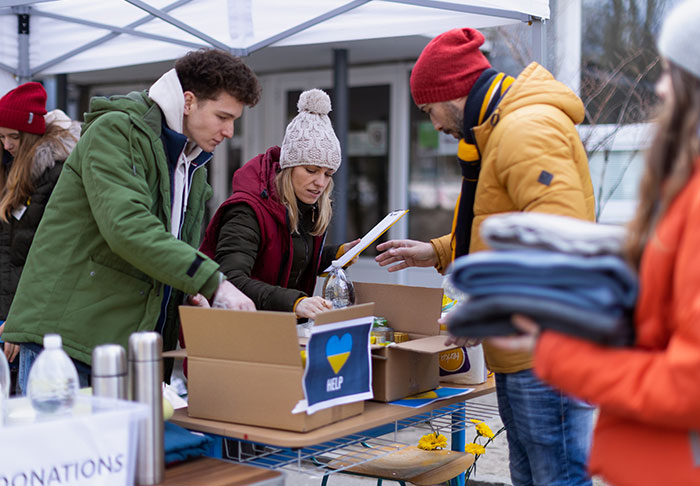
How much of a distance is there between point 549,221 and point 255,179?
1675mm

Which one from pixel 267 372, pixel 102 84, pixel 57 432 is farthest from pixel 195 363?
pixel 102 84

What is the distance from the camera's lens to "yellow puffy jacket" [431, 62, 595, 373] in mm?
1886

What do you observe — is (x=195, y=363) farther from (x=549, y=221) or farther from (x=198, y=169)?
(x=549, y=221)

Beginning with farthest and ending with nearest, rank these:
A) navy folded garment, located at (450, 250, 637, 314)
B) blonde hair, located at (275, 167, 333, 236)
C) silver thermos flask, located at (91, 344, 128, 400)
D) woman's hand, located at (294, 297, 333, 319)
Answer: blonde hair, located at (275, 167, 333, 236)
woman's hand, located at (294, 297, 333, 319)
silver thermos flask, located at (91, 344, 128, 400)
navy folded garment, located at (450, 250, 637, 314)

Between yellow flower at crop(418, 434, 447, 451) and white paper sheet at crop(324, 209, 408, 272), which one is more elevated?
white paper sheet at crop(324, 209, 408, 272)

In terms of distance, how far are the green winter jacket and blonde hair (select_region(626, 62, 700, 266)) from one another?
1.13m

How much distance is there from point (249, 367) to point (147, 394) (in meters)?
0.29

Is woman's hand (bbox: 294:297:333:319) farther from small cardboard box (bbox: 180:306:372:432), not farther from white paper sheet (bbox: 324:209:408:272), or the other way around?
small cardboard box (bbox: 180:306:372:432)

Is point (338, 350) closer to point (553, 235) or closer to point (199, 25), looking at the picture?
point (553, 235)

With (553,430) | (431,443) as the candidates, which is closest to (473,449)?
(431,443)

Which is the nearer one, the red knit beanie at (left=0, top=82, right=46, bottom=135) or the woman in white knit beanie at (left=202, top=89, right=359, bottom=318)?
the woman in white knit beanie at (left=202, top=89, right=359, bottom=318)

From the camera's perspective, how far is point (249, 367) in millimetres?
1957

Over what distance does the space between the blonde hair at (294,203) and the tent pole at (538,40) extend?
3.21ft

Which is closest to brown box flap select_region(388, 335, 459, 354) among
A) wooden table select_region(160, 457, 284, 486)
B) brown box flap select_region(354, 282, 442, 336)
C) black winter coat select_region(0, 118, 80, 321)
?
brown box flap select_region(354, 282, 442, 336)
